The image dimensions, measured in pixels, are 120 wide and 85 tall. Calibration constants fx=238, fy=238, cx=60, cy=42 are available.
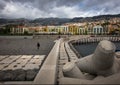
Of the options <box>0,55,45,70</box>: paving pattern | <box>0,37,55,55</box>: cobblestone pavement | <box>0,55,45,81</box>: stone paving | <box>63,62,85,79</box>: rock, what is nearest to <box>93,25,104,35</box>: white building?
<box>0,37,55,55</box>: cobblestone pavement

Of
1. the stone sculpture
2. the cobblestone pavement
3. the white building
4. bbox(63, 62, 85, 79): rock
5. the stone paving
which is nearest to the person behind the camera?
the stone sculpture

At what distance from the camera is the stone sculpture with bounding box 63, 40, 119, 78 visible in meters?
4.08

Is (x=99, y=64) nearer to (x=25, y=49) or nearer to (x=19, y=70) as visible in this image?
(x=19, y=70)

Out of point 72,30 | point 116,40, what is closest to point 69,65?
point 116,40

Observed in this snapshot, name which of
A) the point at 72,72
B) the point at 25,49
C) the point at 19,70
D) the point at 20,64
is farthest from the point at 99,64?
the point at 25,49

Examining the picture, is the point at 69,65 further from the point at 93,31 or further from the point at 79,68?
the point at 93,31

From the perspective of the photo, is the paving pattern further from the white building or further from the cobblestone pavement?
the white building

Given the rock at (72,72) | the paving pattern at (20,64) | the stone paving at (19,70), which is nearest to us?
the rock at (72,72)

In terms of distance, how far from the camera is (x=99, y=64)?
4254 millimetres

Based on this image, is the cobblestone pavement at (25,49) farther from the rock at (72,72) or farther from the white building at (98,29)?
the white building at (98,29)

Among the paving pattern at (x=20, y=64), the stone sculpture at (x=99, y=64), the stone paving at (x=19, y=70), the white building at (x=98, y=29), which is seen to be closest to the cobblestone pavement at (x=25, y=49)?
the paving pattern at (x=20, y=64)

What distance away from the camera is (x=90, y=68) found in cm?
452

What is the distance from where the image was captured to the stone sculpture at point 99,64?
4078 mm

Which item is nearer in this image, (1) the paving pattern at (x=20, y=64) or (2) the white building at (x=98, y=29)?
(1) the paving pattern at (x=20, y=64)
